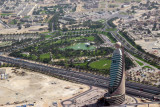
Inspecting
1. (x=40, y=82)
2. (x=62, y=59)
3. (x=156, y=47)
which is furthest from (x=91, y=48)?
(x=40, y=82)

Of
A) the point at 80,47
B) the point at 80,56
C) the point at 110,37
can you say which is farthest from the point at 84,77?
the point at 110,37

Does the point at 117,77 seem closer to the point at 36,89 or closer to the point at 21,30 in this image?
the point at 36,89

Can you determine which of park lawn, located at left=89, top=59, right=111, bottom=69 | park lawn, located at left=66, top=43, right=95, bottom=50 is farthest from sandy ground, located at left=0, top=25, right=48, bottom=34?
park lawn, located at left=89, top=59, right=111, bottom=69

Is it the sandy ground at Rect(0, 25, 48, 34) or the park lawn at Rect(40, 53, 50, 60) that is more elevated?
the sandy ground at Rect(0, 25, 48, 34)

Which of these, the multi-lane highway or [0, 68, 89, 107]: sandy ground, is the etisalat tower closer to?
the multi-lane highway

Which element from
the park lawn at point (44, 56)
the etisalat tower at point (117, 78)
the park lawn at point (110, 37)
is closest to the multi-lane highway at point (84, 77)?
the park lawn at point (44, 56)

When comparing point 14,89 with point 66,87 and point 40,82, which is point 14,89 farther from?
point 66,87

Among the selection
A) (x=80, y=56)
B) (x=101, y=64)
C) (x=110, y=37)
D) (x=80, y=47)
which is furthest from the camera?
(x=110, y=37)
